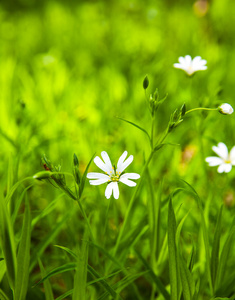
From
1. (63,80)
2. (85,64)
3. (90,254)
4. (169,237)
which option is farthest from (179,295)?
(85,64)

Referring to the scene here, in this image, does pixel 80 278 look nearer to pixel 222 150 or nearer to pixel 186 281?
pixel 186 281

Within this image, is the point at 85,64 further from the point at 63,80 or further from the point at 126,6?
the point at 126,6

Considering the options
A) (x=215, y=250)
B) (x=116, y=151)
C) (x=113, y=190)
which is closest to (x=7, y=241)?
(x=113, y=190)

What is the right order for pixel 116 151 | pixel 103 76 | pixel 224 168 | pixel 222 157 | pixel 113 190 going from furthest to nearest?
pixel 103 76 → pixel 116 151 → pixel 222 157 → pixel 224 168 → pixel 113 190

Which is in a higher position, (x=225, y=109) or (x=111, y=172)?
(x=225, y=109)

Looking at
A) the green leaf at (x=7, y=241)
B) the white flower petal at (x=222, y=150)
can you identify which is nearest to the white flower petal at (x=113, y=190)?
the green leaf at (x=7, y=241)

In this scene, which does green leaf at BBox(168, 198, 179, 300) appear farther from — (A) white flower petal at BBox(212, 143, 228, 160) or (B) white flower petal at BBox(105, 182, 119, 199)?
(A) white flower petal at BBox(212, 143, 228, 160)

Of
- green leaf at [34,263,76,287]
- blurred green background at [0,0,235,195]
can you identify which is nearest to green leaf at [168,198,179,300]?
green leaf at [34,263,76,287]

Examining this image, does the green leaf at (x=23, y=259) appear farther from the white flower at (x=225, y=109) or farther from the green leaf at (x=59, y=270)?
the white flower at (x=225, y=109)
